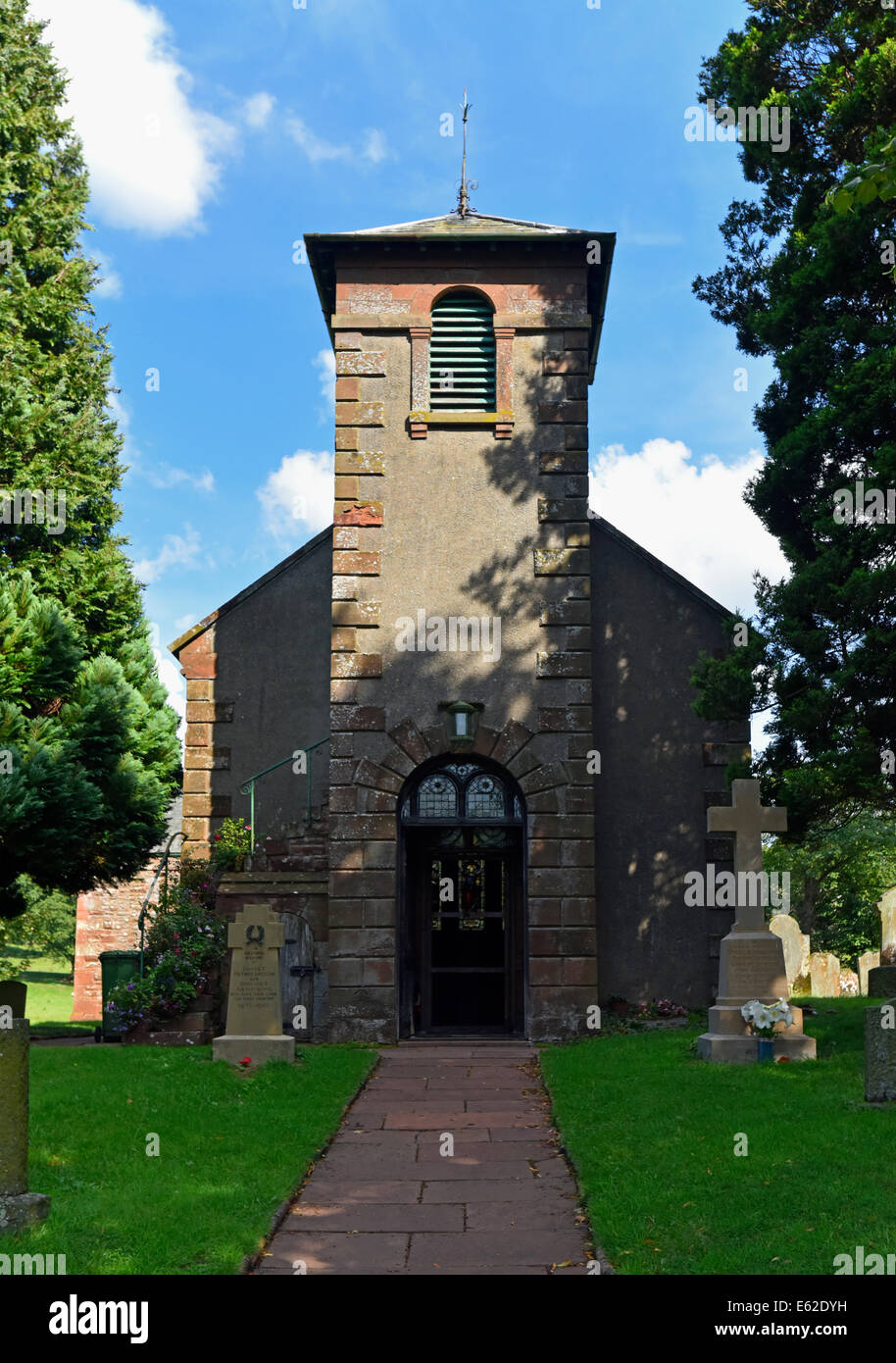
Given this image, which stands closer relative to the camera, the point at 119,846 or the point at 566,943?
the point at 566,943

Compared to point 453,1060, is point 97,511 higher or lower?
higher

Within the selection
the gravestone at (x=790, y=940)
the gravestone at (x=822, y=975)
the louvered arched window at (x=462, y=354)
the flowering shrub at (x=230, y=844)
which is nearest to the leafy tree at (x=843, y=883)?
the gravestone at (x=822, y=975)

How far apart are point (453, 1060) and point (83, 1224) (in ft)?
25.1

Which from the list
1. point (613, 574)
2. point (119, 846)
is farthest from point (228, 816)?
point (613, 574)

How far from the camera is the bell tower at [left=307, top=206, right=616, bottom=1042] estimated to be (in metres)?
14.9

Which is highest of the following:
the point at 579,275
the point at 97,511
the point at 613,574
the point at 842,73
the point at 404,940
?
the point at 842,73

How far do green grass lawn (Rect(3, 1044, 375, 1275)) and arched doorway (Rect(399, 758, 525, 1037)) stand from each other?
2.77m

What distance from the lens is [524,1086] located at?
38.4 feet

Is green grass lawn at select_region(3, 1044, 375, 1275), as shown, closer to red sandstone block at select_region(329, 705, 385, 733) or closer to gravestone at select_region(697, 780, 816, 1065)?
gravestone at select_region(697, 780, 816, 1065)

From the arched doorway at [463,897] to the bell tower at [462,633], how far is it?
0.09ft

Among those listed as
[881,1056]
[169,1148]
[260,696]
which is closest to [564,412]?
[260,696]

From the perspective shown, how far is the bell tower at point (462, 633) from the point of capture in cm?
1495

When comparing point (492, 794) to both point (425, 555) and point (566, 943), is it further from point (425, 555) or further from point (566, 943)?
point (425, 555)
